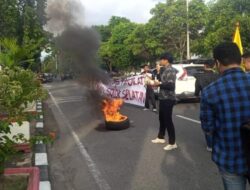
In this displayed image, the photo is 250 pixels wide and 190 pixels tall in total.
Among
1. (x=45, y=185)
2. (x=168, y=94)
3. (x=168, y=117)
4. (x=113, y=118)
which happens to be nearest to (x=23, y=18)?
(x=113, y=118)

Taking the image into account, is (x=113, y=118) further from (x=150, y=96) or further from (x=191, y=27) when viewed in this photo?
(x=191, y=27)

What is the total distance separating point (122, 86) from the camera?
62.9ft

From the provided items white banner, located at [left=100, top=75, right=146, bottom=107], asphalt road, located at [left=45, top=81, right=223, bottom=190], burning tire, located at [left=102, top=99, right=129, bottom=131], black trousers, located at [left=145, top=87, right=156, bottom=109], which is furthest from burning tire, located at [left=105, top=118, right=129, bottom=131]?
white banner, located at [left=100, top=75, right=146, bottom=107]

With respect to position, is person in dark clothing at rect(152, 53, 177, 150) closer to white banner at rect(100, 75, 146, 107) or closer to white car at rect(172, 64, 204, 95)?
white banner at rect(100, 75, 146, 107)

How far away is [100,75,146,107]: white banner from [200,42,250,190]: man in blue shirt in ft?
44.9

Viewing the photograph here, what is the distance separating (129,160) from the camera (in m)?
7.74

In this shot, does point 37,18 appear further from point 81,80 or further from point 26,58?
point 26,58

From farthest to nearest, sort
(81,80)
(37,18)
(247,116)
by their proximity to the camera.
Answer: (81,80)
(37,18)
(247,116)

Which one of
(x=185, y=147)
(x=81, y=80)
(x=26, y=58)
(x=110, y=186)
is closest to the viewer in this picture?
(x=110, y=186)

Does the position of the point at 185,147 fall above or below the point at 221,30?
below

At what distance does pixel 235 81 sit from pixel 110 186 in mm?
3265

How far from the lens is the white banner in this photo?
17.6 meters

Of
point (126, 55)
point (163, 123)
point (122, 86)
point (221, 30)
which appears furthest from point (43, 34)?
point (126, 55)

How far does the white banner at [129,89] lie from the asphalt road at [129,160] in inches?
201
